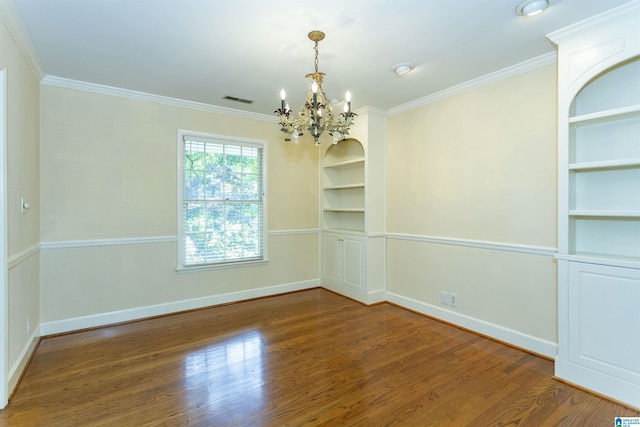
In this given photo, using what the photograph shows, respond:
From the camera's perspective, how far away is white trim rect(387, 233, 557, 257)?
287 centimetres

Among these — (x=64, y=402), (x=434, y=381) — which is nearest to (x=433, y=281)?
(x=434, y=381)

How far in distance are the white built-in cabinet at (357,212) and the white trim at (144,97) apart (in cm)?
128

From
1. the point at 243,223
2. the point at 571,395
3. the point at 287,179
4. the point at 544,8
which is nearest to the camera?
the point at 544,8

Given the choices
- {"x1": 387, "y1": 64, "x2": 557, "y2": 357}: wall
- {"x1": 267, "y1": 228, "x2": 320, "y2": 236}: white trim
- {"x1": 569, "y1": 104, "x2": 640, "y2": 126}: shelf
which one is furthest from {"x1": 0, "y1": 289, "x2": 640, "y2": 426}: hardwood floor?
{"x1": 569, "y1": 104, "x2": 640, "y2": 126}: shelf

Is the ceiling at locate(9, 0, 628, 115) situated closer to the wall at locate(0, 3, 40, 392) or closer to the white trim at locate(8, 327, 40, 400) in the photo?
the wall at locate(0, 3, 40, 392)

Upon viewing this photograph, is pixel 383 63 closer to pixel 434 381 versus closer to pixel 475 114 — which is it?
pixel 475 114

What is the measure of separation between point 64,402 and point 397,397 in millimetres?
2322

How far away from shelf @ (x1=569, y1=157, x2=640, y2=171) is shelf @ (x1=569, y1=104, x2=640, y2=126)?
32 centimetres

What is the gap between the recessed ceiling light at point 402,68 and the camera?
9.75ft

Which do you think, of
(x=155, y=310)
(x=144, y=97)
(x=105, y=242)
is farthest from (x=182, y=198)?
(x=155, y=310)

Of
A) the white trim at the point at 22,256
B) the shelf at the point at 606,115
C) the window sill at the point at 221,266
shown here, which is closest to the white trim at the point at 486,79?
the shelf at the point at 606,115

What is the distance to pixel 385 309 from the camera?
164 inches

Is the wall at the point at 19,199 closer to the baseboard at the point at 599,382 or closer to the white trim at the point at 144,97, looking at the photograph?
the white trim at the point at 144,97

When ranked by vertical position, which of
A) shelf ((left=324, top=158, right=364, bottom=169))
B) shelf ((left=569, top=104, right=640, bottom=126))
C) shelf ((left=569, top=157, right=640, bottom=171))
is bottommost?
shelf ((left=569, top=157, right=640, bottom=171))
